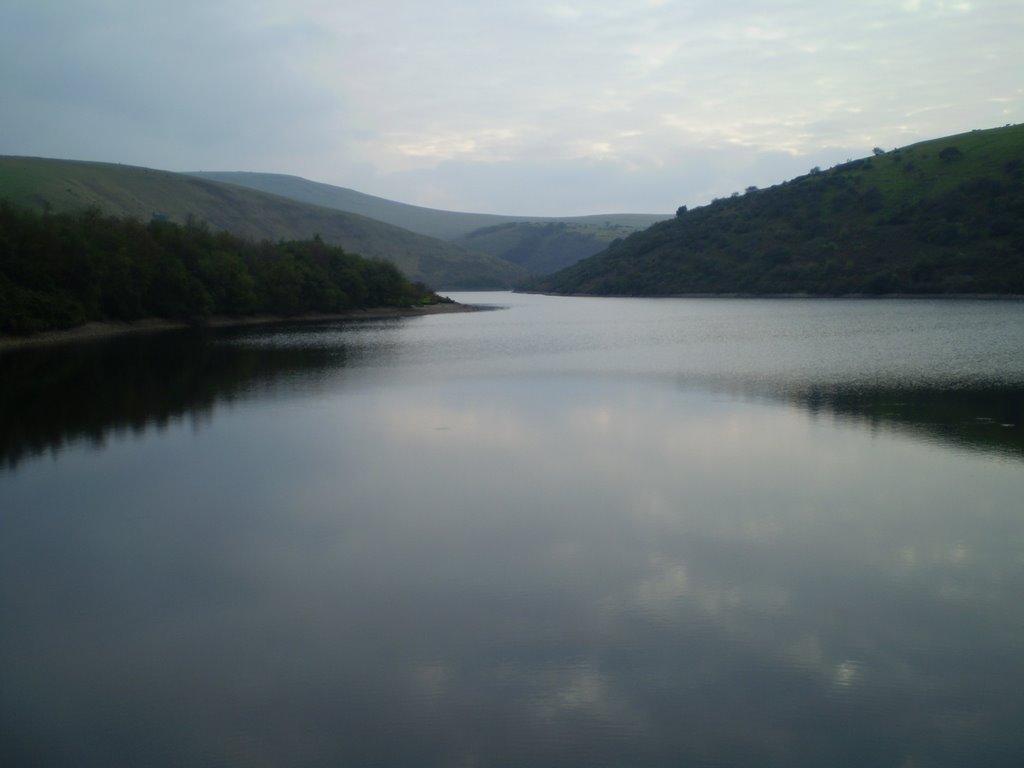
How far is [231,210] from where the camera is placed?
4963 inches

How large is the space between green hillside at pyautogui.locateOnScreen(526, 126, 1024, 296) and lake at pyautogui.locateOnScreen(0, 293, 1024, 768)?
54.7 meters

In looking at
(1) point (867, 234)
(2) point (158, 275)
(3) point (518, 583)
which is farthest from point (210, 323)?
(1) point (867, 234)

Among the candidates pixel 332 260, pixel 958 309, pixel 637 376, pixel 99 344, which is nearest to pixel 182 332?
pixel 99 344

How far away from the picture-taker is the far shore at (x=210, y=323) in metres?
37.9

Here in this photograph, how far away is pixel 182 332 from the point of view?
49.0 m

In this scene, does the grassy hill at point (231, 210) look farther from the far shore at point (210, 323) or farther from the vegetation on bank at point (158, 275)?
the far shore at point (210, 323)

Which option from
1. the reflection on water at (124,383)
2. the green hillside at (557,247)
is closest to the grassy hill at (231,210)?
the green hillside at (557,247)

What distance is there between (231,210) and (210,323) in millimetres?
76027

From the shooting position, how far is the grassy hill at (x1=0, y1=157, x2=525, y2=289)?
307 feet

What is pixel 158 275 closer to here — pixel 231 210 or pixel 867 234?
pixel 867 234

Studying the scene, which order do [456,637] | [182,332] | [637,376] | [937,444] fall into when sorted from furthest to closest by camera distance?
[182,332]
[637,376]
[937,444]
[456,637]

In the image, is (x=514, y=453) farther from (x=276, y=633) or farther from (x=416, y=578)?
(x=276, y=633)

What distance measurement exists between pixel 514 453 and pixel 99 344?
97.8 ft

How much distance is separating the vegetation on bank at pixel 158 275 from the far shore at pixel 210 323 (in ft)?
1.49
